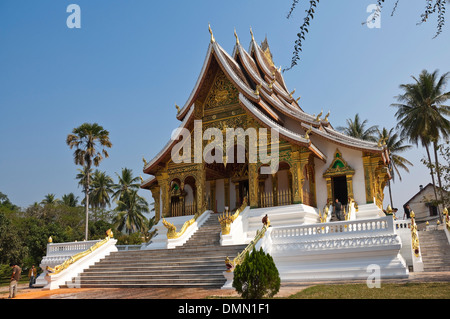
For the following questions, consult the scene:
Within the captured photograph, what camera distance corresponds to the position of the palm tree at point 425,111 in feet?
98.5

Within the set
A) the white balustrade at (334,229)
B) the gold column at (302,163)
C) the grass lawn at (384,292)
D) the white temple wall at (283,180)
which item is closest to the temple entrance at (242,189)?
the white temple wall at (283,180)

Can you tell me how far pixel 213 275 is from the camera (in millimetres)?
11242

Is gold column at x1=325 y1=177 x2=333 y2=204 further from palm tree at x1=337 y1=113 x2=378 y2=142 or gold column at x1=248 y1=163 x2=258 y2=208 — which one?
palm tree at x1=337 y1=113 x2=378 y2=142

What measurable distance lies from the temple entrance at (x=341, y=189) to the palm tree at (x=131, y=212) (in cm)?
3009

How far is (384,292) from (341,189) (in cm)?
959

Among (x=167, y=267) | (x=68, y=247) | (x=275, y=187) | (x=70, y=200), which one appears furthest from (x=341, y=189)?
(x=70, y=200)

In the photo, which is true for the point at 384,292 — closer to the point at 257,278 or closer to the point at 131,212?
the point at 257,278

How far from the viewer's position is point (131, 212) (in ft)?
143

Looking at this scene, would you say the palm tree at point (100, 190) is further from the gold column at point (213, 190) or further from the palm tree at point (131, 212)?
the gold column at point (213, 190)

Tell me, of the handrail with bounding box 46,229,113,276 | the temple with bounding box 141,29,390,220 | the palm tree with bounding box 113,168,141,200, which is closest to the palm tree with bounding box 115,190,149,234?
the palm tree with bounding box 113,168,141,200

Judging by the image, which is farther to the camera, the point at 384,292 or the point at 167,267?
the point at 167,267

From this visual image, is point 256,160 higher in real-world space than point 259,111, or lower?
lower

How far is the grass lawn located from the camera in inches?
279
